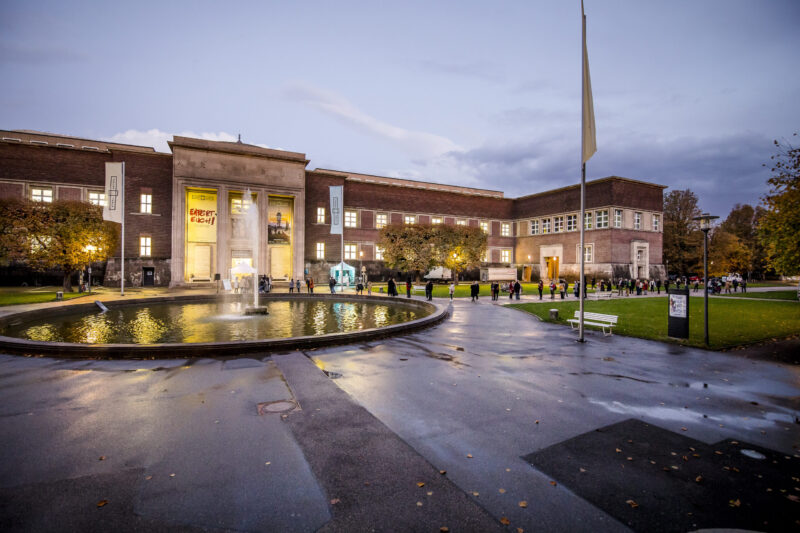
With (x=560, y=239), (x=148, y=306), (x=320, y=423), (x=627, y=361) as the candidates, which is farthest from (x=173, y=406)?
(x=560, y=239)

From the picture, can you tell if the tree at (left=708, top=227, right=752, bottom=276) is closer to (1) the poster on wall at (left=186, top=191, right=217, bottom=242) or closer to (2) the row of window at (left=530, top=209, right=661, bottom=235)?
(2) the row of window at (left=530, top=209, right=661, bottom=235)

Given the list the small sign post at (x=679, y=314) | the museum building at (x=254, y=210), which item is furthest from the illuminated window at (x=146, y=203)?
the small sign post at (x=679, y=314)

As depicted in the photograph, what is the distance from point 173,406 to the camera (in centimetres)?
608

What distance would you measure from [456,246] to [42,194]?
42.7 meters

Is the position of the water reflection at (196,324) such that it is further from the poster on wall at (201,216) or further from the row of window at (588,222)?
the row of window at (588,222)

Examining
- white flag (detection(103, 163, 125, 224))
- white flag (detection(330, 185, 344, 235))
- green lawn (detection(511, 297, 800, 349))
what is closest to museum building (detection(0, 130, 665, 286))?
white flag (detection(330, 185, 344, 235))

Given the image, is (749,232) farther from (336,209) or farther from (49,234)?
(49,234)

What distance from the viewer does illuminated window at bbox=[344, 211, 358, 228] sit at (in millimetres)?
47188

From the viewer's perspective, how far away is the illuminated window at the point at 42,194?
34938 millimetres

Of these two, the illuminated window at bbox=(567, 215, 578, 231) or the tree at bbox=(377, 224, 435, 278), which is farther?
the illuminated window at bbox=(567, 215, 578, 231)

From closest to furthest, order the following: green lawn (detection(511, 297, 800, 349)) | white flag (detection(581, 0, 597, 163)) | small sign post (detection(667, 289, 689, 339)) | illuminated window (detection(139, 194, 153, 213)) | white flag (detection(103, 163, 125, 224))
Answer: white flag (detection(581, 0, 597, 163))
small sign post (detection(667, 289, 689, 339))
green lawn (detection(511, 297, 800, 349))
white flag (detection(103, 163, 125, 224))
illuminated window (detection(139, 194, 153, 213))

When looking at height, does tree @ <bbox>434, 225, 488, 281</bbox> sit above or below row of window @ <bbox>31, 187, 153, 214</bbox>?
below

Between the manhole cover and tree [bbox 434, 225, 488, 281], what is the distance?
3514 centimetres

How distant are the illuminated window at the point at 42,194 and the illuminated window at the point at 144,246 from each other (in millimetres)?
→ 8598
